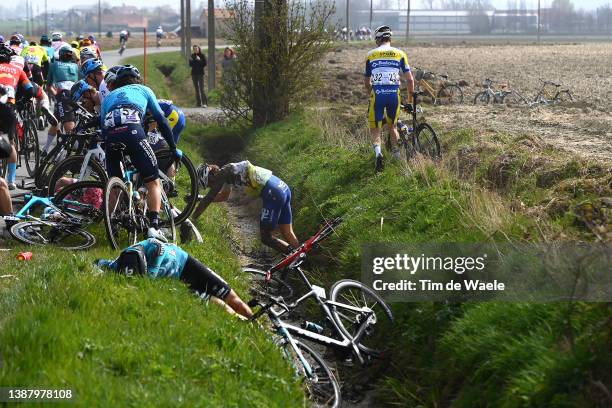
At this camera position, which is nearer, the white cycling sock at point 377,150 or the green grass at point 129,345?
the green grass at point 129,345

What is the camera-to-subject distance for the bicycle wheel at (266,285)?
11.3m

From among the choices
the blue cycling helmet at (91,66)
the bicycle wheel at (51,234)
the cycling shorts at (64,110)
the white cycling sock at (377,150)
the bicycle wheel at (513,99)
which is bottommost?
the bicycle wheel at (51,234)

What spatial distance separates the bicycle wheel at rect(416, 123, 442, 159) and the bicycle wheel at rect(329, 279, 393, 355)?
6101 millimetres

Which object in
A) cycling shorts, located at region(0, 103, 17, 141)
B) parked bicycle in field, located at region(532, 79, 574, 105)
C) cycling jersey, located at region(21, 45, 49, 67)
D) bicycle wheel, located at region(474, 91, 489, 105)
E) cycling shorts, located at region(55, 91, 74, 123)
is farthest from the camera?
bicycle wheel, located at region(474, 91, 489, 105)

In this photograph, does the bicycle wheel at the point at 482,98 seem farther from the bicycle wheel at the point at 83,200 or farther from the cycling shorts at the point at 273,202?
the bicycle wheel at the point at 83,200

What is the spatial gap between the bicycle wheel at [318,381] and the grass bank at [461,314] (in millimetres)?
667

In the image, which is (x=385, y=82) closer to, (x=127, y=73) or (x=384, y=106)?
(x=384, y=106)

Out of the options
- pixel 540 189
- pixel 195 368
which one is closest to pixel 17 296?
pixel 195 368

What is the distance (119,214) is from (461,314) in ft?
13.2

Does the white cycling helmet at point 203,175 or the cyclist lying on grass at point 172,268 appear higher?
the white cycling helmet at point 203,175

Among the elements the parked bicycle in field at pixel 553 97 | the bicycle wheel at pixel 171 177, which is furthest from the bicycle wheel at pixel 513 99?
the bicycle wheel at pixel 171 177

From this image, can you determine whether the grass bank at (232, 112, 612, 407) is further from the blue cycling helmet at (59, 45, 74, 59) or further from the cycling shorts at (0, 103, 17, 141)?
→ the blue cycling helmet at (59, 45, 74, 59)

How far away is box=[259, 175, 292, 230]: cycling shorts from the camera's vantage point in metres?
13.1

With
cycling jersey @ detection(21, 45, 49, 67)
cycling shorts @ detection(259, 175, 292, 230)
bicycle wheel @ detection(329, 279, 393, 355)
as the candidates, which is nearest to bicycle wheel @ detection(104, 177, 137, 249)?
cycling shorts @ detection(259, 175, 292, 230)
